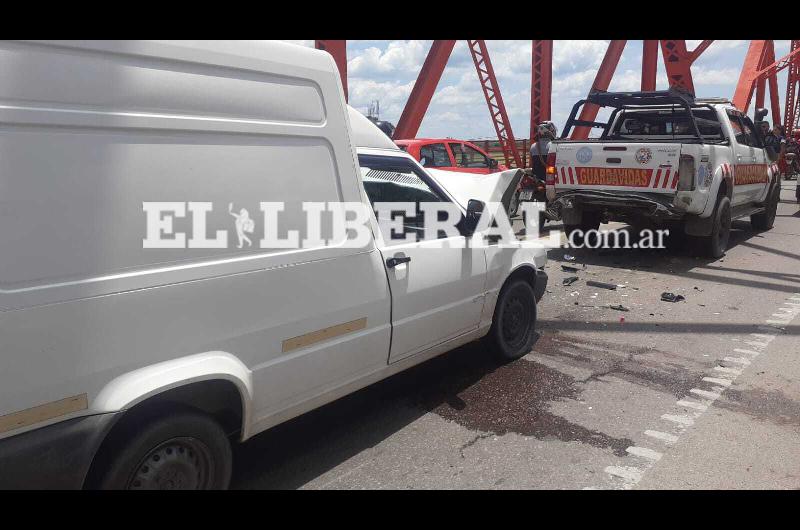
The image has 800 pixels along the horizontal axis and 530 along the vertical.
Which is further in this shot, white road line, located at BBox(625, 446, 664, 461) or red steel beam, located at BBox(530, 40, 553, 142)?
red steel beam, located at BBox(530, 40, 553, 142)

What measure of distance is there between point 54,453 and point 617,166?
23.9ft

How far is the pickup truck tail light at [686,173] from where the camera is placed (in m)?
7.33

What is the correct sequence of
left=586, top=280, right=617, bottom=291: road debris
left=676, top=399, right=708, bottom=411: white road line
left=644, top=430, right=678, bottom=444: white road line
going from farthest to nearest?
left=586, top=280, right=617, bottom=291: road debris, left=676, top=399, right=708, bottom=411: white road line, left=644, top=430, right=678, bottom=444: white road line

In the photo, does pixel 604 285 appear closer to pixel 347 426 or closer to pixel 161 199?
pixel 347 426

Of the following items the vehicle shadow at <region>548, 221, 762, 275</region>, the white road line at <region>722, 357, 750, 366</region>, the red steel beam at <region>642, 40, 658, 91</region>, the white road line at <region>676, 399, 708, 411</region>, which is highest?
the red steel beam at <region>642, 40, 658, 91</region>

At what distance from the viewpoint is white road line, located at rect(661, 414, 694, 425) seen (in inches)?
147

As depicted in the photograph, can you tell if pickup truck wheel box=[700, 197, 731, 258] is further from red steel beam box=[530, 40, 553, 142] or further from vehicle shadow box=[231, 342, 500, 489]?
red steel beam box=[530, 40, 553, 142]

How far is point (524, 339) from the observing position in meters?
4.86

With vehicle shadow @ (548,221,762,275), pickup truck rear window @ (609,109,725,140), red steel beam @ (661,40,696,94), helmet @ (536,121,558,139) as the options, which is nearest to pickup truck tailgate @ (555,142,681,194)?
vehicle shadow @ (548,221,762,275)

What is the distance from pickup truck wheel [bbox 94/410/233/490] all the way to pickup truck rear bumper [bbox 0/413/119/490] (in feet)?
0.41

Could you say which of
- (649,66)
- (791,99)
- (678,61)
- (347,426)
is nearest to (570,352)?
(347,426)

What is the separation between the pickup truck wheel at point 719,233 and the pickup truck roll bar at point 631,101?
3.29 ft

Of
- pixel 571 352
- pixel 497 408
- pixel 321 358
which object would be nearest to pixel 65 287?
pixel 321 358

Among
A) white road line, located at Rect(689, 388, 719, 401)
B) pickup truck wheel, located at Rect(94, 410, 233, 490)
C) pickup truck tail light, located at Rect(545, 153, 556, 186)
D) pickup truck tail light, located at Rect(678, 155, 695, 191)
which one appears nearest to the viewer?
pickup truck wheel, located at Rect(94, 410, 233, 490)
